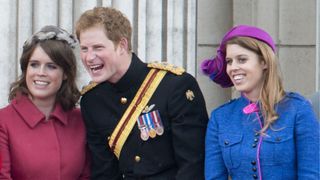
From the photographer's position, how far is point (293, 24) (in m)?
5.78

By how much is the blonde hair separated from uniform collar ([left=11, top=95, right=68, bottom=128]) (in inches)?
46.5

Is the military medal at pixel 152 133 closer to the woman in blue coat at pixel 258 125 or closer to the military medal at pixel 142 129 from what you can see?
the military medal at pixel 142 129

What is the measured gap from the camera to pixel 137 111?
4102 mm

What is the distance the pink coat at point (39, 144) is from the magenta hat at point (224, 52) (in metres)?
0.86

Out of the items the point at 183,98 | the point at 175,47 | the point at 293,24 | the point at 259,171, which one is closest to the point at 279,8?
the point at 293,24

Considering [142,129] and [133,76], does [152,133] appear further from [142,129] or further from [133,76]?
[133,76]

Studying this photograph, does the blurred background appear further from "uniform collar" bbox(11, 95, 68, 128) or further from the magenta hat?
the magenta hat

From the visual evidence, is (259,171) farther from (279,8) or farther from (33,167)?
(279,8)

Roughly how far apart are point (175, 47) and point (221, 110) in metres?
1.83

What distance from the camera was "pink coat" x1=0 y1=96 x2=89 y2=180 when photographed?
13.4ft

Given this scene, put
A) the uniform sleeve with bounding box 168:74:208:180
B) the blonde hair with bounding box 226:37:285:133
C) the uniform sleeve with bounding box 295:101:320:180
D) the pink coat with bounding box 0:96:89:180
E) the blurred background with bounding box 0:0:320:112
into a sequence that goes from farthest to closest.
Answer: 1. the blurred background with bounding box 0:0:320:112
2. the pink coat with bounding box 0:96:89:180
3. the uniform sleeve with bounding box 168:74:208:180
4. the blonde hair with bounding box 226:37:285:133
5. the uniform sleeve with bounding box 295:101:320:180

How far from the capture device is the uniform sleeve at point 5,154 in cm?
399

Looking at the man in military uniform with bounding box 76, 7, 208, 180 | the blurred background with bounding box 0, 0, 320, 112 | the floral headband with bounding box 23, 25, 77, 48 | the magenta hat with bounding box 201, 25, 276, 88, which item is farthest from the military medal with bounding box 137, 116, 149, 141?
the blurred background with bounding box 0, 0, 320, 112

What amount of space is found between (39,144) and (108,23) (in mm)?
798
